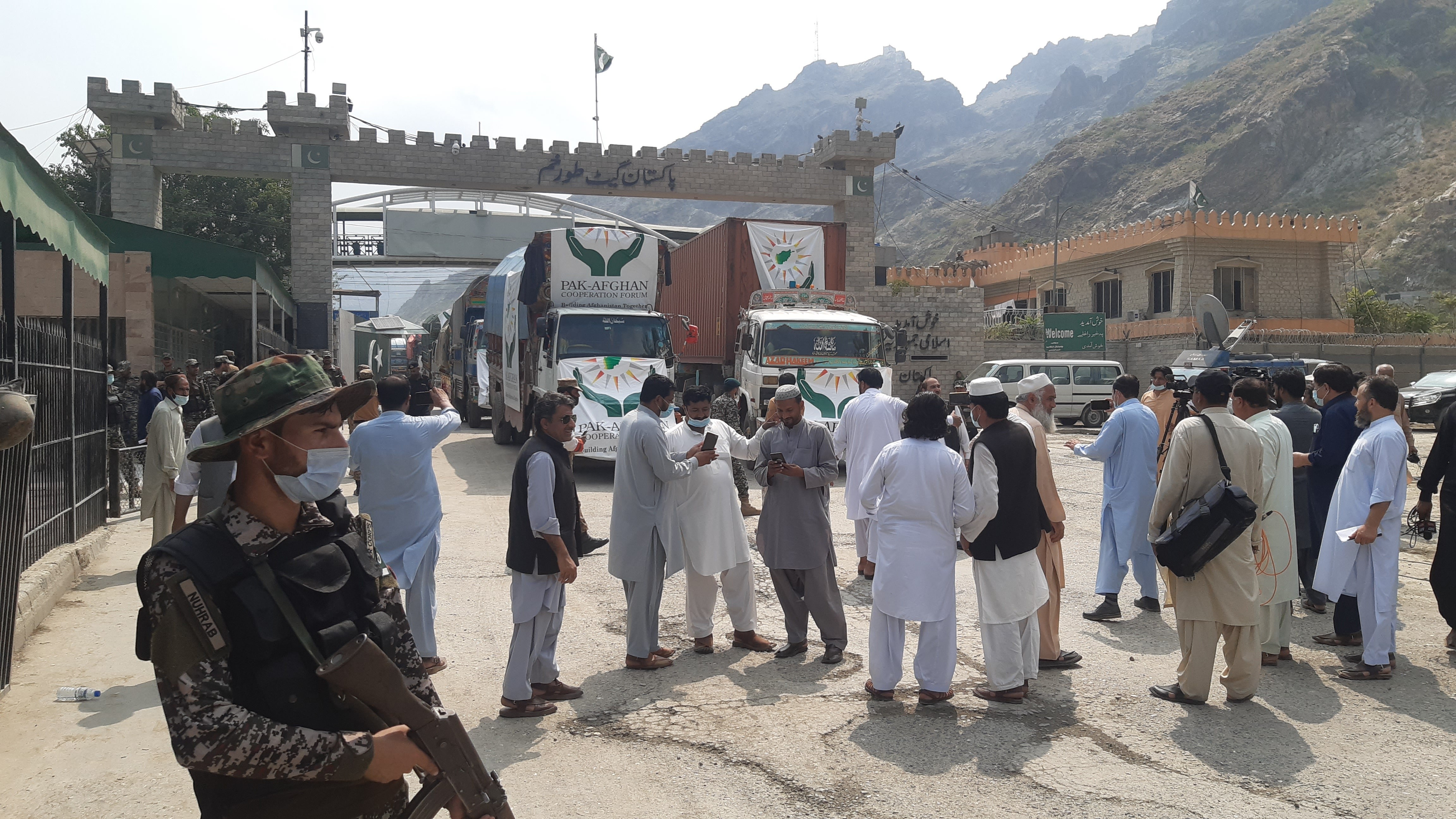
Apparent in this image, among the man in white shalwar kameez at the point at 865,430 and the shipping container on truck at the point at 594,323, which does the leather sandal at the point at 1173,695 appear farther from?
the shipping container on truck at the point at 594,323

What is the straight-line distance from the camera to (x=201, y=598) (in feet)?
5.53

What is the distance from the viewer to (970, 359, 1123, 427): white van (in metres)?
23.5

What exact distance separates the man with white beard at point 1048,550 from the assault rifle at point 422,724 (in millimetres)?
4061

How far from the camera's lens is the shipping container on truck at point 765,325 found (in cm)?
1459

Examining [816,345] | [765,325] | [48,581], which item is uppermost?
[765,325]

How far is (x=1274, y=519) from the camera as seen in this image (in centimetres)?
560

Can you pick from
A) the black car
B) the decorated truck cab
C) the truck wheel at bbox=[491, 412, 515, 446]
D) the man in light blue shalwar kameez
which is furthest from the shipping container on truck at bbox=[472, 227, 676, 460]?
the black car

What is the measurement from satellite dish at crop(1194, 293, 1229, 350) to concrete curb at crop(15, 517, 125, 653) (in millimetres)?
21276

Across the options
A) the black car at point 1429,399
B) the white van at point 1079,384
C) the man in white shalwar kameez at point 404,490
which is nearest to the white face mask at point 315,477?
the man in white shalwar kameez at point 404,490

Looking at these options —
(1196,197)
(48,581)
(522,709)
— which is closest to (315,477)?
(522,709)

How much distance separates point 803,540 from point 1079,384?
65.9ft

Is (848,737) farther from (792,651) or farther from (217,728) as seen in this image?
(217,728)

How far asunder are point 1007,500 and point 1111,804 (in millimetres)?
1643

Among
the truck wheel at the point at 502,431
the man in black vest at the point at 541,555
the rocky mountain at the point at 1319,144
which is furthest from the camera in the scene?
the rocky mountain at the point at 1319,144
